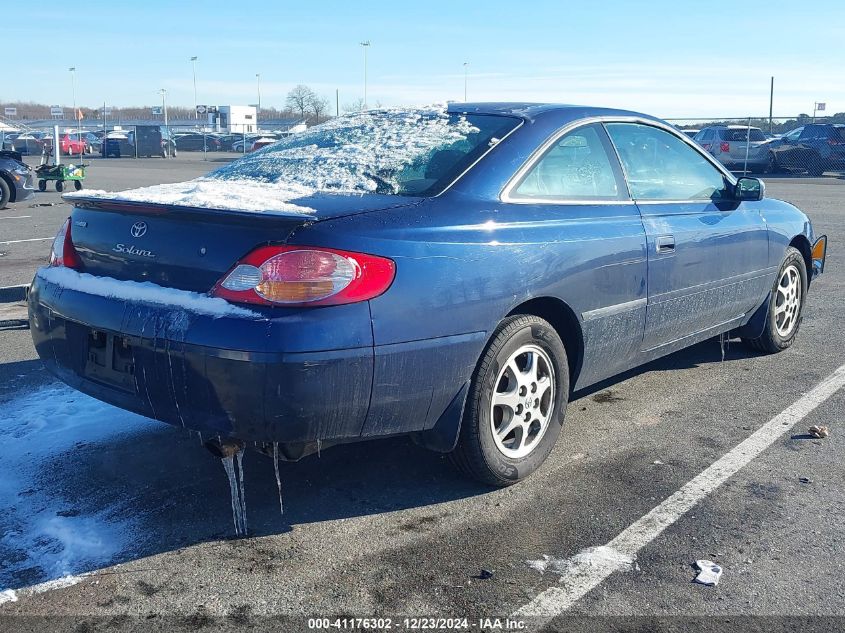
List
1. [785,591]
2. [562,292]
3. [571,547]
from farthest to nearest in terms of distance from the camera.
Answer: [562,292]
[571,547]
[785,591]

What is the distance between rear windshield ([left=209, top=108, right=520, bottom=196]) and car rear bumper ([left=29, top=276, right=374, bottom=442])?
0.87 metres

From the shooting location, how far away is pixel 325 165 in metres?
3.96

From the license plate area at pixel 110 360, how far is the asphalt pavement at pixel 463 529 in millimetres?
549

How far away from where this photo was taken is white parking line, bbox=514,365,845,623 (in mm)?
2850

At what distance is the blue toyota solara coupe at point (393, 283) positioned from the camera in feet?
9.88

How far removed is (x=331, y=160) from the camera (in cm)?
401

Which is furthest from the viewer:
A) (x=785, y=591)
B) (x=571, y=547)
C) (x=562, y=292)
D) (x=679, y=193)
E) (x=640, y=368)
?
(x=640, y=368)

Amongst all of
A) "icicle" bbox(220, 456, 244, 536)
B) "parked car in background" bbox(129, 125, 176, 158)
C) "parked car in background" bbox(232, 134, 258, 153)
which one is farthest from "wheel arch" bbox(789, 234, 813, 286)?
"parked car in background" bbox(232, 134, 258, 153)

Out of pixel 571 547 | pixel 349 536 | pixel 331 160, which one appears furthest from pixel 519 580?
pixel 331 160

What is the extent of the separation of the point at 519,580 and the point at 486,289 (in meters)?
1.09

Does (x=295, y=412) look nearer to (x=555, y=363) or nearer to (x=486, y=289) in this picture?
(x=486, y=289)

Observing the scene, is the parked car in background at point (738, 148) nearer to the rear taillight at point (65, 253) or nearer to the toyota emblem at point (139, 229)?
the rear taillight at point (65, 253)

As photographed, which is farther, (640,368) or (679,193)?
(640,368)

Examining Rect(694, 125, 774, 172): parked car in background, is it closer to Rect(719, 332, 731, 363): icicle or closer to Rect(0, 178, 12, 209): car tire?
Rect(0, 178, 12, 209): car tire
